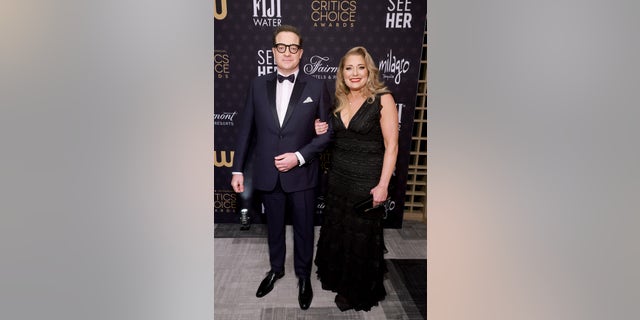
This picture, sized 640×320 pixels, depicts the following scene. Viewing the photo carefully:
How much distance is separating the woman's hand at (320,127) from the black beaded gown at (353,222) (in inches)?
1.7

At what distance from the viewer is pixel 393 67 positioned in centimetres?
225

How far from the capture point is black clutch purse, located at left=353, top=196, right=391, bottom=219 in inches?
88.5

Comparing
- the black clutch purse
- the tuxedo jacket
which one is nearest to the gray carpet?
the black clutch purse

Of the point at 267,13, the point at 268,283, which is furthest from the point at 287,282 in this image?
the point at 267,13

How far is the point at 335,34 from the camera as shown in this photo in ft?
7.30

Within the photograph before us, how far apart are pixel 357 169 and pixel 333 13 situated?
0.77 metres

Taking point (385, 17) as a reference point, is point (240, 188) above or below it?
below

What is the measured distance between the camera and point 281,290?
2.25 m

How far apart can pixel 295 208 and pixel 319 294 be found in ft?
1.45

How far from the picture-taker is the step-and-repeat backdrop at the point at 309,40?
7.27 feet
